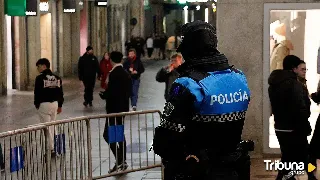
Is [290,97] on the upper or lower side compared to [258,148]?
upper

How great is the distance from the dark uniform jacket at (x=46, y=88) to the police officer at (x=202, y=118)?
32.0 ft

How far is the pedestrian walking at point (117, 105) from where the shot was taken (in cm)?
1229

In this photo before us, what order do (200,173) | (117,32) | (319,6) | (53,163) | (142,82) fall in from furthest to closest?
(117,32)
(142,82)
(319,6)
(53,163)
(200,173)

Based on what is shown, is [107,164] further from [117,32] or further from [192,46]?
[117,32]

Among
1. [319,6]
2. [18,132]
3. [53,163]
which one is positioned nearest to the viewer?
[18,132]

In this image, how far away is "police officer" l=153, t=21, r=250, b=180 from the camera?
16.6 ft

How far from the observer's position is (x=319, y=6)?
12.7m

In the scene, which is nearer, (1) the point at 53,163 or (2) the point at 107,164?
(1) the point at 53,163

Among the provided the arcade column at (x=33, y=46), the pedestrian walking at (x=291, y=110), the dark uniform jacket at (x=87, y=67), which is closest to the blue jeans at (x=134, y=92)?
the dark uniform jacket at (x=87, y=67)

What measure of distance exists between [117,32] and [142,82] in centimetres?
1948

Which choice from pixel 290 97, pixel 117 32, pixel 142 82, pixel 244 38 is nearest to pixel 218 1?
pixel 244 38

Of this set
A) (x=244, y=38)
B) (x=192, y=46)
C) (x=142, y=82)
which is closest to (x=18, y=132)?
(x=192, y=46)

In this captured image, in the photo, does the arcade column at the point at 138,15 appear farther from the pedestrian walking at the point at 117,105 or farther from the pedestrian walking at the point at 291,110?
the pedestrian walking at the point at 291,110

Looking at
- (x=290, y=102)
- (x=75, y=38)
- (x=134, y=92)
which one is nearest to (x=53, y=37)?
(x=75, y=38)
